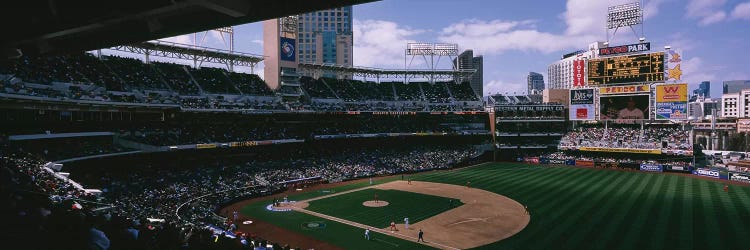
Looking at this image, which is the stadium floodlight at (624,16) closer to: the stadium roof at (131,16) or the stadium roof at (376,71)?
the stadium roof at (376,71)

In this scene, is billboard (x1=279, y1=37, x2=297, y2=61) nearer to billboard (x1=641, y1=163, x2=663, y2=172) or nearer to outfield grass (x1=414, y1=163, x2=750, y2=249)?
outfield grass (x1=414, y1=163, x2=750, y2=249)

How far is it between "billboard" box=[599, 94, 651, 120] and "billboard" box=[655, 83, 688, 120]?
7.87ft

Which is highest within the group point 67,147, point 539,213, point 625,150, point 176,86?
point 176,86

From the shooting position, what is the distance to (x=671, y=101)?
2461 inches

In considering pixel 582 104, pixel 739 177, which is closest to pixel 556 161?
pixel 582 104

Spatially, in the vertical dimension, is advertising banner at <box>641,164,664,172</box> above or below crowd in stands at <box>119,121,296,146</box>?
below

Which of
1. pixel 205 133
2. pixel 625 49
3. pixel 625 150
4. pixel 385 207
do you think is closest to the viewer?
pixel 385 207

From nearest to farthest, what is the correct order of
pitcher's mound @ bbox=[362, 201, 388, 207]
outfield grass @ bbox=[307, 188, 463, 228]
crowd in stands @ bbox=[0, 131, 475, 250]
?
1. crowd in stands @ bbox=[0, 131, 475, 250]
2. outfield grass @ bbox=[307, 188, 463, 228]
3. pitcher's mound @ bbox=[362, 201, 388, 207]

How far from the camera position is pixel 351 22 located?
5487 inches

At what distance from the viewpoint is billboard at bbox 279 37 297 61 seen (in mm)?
68938

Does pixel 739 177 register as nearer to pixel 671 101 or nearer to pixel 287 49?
pixel 671 101

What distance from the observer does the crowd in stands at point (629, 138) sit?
63219mm

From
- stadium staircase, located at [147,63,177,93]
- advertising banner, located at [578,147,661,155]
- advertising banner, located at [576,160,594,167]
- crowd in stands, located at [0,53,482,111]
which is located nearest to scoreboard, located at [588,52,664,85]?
advertising banner, located at [578,147,661,155]

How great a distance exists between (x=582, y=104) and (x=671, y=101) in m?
12.5
